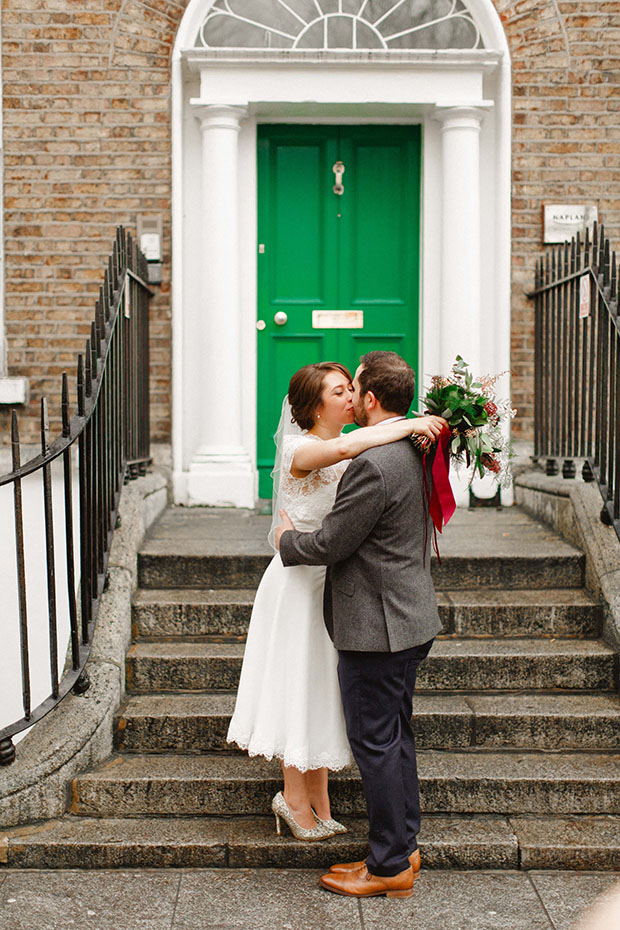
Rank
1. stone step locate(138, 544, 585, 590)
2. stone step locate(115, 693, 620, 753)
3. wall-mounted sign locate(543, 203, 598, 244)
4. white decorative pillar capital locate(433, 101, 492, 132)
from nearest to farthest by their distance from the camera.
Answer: stone step locate(115, 693, 620, 753) < stone step locate(138, 544, 585, 590) < white decorative pillar capital locate(433, 101, 492, 132) < wall-mounted sign locate(543, 203, 598, 244)

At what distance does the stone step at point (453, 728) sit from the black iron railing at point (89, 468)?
0.30 meters

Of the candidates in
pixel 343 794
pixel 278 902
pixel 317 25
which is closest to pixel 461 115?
pixel 317 25

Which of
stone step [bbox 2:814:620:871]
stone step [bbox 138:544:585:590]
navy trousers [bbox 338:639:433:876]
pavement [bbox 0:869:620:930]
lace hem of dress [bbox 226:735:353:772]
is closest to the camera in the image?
pavement [bbox 0:869:620:930]

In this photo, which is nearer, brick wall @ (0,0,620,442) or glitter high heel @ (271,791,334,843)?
glitter high heel @ (271,791,334,843)

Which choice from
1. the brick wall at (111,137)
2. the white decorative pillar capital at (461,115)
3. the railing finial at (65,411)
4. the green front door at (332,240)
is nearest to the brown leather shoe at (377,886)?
the railing finial at (65,411)

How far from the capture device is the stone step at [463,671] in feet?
13.6

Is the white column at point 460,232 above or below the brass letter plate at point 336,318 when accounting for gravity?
above

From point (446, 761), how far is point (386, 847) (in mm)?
679

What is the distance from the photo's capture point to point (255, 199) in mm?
6406

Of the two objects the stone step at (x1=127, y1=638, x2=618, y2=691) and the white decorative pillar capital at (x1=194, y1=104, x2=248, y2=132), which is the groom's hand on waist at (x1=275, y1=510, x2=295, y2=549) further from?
the white decorative pillar capital at (x1=194, y1=104, x2=248, y2=132)

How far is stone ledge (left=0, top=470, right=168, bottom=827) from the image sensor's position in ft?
11.4

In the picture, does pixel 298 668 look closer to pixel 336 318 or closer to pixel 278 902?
pixel 278 902

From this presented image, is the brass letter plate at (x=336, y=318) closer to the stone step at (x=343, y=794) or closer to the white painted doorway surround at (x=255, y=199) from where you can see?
the white painted doorway surround at (x=255, y=199)

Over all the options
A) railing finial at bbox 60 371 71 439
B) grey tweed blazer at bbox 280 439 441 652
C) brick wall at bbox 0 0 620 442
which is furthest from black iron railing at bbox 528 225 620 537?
railing finial at bbox 60 371 71 439
